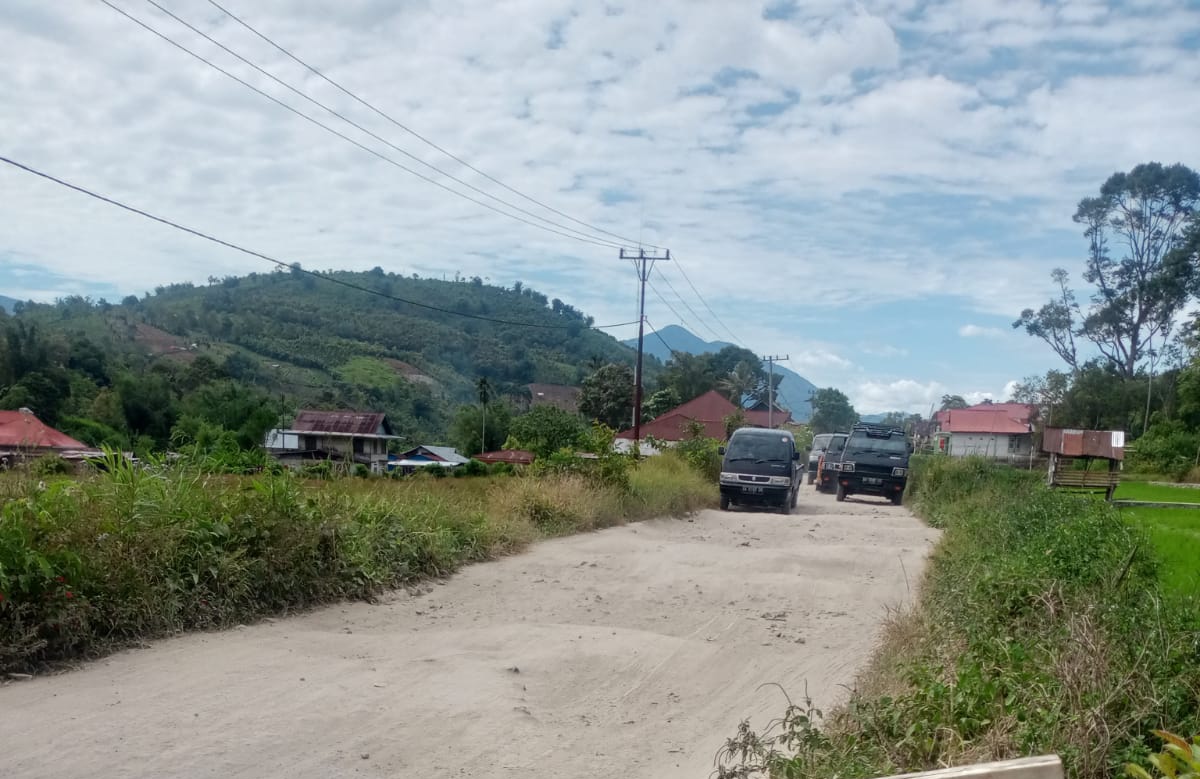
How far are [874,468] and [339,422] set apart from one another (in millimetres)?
32082

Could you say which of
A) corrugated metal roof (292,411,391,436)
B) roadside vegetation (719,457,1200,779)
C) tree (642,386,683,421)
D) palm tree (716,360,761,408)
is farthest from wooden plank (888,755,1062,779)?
palm tree (716,360,761,408)

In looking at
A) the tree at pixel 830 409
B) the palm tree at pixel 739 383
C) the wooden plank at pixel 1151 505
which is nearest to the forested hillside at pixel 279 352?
the palm tree at pixel 739 383

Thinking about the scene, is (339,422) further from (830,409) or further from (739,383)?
(830,409)

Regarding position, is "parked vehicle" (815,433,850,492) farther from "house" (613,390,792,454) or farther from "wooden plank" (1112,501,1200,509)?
"house" (613,390,792,454)

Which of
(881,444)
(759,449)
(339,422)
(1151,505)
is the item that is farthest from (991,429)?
(759,449)

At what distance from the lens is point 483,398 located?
222 feet

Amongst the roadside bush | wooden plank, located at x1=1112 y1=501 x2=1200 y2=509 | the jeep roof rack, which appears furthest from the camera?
the roadside bush

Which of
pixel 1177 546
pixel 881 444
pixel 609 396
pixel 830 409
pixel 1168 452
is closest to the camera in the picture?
pixel 1177 546

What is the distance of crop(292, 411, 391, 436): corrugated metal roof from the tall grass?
3840 cm

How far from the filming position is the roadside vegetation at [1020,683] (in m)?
4.16

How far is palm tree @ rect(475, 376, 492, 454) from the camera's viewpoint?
61.6 m

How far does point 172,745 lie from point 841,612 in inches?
254

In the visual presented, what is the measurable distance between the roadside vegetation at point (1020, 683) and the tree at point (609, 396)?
63.4 meters

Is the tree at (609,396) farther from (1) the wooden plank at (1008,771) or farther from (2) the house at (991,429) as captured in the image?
(1) the wooden plank at (1008,771)
